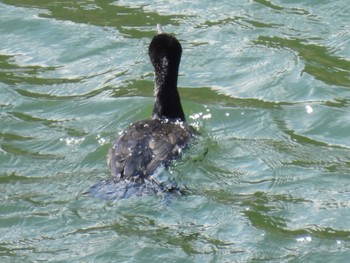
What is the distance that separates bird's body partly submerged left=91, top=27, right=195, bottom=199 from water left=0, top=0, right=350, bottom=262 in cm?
17

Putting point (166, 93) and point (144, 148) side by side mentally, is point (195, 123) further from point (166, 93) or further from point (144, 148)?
point (144, 148)

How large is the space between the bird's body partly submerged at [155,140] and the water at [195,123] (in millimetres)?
171

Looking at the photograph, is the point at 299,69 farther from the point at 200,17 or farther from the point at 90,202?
the point at 90,202

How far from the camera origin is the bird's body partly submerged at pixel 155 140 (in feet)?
33.4

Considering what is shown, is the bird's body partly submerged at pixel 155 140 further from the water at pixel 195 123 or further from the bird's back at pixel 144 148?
the water at pixel 195 123

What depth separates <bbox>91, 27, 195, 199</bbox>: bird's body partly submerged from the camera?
33.4 ft

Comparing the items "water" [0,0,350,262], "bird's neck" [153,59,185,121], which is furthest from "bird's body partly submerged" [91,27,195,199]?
"water" [0,0,350,262]

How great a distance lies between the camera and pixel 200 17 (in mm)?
14430

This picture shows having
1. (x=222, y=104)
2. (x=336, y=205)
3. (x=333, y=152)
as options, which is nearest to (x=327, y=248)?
(x=336, y=205)

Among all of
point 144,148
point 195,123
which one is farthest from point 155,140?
point 195,123

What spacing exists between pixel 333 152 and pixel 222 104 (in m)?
1.64

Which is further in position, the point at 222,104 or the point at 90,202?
the point at 222,104

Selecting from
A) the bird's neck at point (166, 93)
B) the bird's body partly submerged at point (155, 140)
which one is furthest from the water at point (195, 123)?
the bird's neck at point (166, 93)

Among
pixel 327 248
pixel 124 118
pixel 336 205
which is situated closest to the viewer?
pixel 327 248
